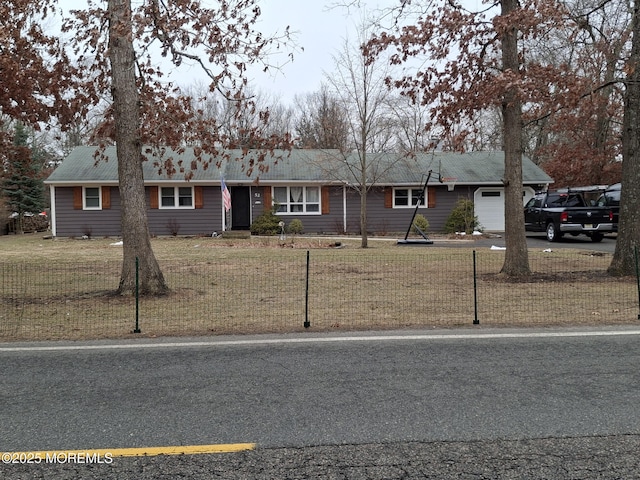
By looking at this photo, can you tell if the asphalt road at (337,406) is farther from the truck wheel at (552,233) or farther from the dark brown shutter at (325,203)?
the dark brown shutter at (325,203)

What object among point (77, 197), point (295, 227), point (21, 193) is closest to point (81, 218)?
point (77, 197)

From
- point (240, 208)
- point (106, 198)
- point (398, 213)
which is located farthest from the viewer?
point (398, 213)

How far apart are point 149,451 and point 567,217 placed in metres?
20.2

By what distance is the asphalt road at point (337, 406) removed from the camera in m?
3.48

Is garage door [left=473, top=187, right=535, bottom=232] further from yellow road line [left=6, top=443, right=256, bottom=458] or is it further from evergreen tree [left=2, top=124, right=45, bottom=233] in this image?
yellow road line [left=6, top=443, right=256, bottom=458]

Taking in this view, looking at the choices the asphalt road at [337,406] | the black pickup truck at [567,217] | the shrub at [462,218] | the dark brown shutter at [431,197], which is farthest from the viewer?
the dark brown shutter at [431,197]

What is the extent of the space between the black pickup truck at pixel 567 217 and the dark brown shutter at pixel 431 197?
530 centimetres

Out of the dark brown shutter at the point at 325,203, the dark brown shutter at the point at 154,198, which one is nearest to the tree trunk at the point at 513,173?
the dark brown shutter at the point at 325,203

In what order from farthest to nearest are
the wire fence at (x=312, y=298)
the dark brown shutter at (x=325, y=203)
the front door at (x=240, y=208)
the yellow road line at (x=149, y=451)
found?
the front door at (x=240, y=208) < the dark brown shutter at (x=325, y=203) < the wire fence at (x=312, y=298) < the yellow road line at (x=149, y=451)

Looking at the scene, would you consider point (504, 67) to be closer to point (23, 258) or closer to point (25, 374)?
point (25, 374)

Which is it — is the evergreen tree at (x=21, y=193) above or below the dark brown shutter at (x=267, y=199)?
above

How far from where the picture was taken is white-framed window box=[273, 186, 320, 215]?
2712 centimetres

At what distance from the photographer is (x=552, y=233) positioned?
70.9 feet

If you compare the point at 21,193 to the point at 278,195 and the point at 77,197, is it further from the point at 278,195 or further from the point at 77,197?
the point at 278,195
